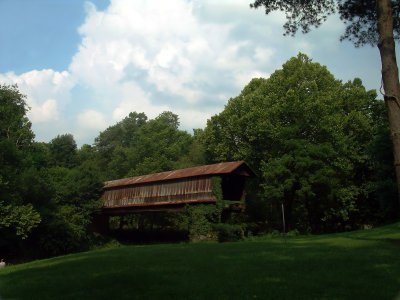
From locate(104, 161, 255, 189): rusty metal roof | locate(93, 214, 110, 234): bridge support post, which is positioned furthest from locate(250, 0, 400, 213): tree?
locate(93, 214, 110, 234): bridge support post

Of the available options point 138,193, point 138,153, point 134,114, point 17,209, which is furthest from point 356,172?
point 134,114

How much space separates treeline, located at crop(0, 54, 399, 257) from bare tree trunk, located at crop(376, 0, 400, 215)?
2293cm

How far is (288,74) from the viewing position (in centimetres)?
4156

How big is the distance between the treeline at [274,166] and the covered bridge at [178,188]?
6.43 feet

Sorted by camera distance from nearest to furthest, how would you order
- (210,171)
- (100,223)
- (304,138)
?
(210,171) < (304,138) < (100,223)

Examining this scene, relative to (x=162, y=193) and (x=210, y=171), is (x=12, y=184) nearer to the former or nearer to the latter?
(x=162, y=193)

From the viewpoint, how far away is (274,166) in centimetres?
3500

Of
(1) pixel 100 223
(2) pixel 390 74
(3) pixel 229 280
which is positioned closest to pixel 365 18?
(2) pixel 390 74

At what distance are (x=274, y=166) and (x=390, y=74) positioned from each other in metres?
24.8

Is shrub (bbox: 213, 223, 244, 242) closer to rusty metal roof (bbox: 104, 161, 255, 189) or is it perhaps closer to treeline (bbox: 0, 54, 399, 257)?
treeline (bbox: 0, 54, 399, 257)

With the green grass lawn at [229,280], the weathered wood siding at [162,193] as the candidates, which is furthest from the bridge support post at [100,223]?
the green grass lawn at [229,280]

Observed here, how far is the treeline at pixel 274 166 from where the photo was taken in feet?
106

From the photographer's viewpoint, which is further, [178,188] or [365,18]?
[178,188]

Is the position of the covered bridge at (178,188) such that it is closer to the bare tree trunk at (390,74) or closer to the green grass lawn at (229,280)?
the green grass lawn at (229,280)
